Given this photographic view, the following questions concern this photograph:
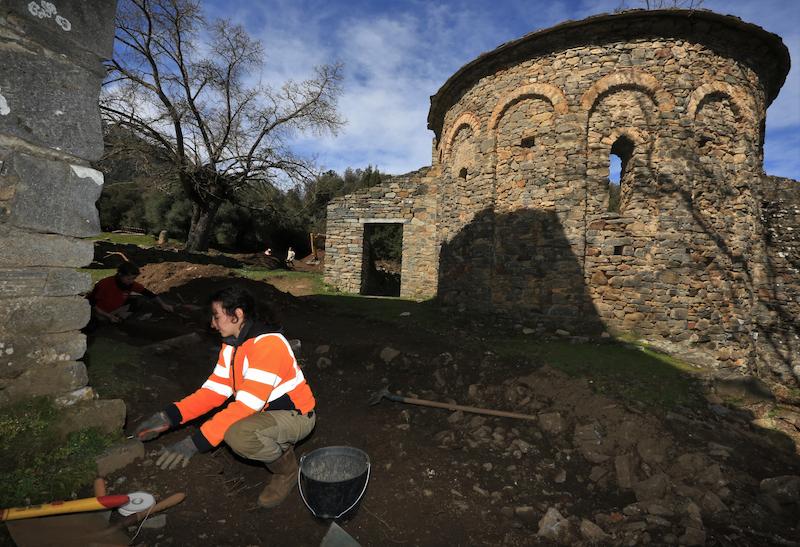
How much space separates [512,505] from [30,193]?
4.22 m

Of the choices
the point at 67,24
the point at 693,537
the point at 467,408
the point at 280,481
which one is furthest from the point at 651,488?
the point at 67,24

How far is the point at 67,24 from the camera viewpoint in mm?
2904

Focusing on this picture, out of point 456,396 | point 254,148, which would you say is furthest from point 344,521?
point 254,148

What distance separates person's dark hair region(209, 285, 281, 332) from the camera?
3.05 meters

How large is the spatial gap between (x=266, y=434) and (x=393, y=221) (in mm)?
12063

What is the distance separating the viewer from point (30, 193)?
2711 millimetres

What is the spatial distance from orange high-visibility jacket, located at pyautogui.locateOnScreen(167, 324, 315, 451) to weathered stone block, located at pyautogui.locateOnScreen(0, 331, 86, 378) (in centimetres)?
83

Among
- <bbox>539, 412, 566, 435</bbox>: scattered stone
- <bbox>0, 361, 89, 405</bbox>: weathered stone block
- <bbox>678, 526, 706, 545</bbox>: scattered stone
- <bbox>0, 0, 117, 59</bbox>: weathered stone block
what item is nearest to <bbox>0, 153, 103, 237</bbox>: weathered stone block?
<bbox>0, 0, 117, 59</bbox>: weathered stone block

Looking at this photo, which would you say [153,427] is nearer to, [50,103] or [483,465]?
[50,103]

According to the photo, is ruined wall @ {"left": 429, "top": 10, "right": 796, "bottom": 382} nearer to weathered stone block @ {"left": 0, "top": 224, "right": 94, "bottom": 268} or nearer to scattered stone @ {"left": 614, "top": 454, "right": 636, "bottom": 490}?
scattered stone @ {"left": 614, "top": 454, "right": 636, "bottom": 490}

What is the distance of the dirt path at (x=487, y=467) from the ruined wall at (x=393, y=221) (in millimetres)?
8478

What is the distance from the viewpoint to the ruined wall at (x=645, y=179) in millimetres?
8109

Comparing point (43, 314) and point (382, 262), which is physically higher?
point (382, 262)

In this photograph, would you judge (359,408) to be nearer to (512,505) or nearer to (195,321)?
(512,505)
